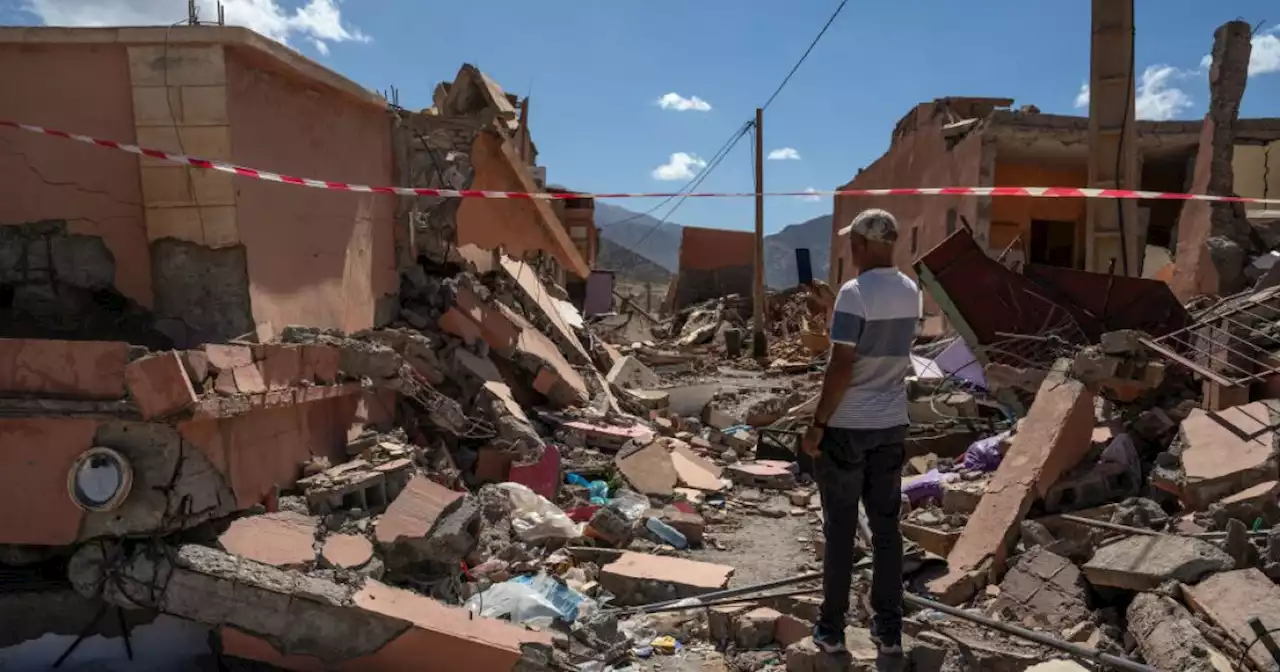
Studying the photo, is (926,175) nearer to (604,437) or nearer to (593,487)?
(604,437)

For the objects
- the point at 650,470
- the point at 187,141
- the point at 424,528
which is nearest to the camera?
the point at 424,528

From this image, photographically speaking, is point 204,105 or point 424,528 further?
point 204,105

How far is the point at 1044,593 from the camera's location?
3736mm

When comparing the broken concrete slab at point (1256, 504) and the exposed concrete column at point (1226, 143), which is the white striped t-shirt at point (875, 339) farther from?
the exposed concrete column at point (1226, 143)

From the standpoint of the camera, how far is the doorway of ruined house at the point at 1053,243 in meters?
15.1

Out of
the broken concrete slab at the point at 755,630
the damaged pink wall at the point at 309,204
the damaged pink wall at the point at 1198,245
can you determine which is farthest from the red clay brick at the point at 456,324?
the damaged pink wall at the point at 1198,245

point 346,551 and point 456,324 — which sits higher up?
point 456,324

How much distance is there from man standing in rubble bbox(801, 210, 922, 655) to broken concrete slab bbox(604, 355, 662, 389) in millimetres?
6765

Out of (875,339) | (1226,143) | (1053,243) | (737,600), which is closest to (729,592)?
(737,600)

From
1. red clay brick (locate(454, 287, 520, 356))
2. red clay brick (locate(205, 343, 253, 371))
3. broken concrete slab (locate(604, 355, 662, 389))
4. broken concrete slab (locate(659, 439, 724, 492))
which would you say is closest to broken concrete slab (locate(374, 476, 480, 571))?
red clay brick (locate(205, 343, 253, 371))

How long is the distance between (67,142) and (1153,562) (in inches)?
222

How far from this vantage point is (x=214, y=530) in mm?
3588

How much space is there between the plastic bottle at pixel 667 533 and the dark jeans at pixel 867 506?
228cm

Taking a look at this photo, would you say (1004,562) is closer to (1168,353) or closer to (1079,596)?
(1079,596)
